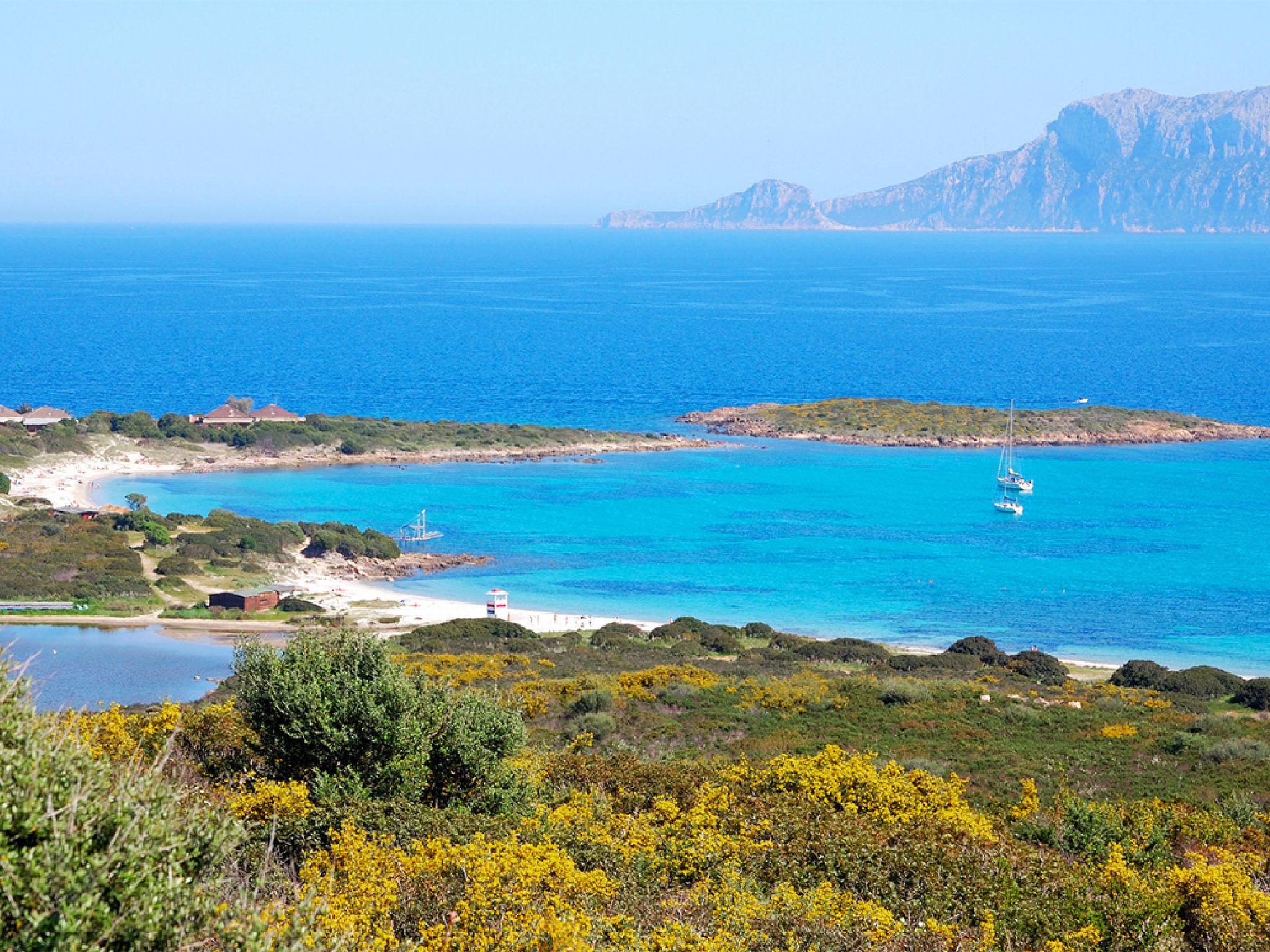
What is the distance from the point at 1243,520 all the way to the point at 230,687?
162 feet

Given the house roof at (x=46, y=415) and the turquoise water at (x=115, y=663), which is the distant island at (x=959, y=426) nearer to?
the house roof at (x=46, y=415)

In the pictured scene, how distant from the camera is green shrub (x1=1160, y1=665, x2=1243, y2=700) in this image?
31125 millimetres

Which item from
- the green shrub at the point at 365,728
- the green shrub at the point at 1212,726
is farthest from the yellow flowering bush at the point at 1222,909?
the green shrub at the point at 1212,726

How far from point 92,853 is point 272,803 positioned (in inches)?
252

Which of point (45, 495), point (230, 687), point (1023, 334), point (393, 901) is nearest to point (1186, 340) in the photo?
point (1023, 334)

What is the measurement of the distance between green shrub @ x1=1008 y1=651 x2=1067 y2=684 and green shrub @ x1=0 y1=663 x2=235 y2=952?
28490mm

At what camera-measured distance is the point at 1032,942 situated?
11.2 metres

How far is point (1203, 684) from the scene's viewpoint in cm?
3147

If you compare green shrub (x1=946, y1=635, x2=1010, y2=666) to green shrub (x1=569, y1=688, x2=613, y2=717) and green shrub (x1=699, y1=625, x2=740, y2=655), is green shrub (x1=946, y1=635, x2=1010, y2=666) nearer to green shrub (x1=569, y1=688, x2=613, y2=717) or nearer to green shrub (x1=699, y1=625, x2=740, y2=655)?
green shrub (x1=699, y1=625, x2=740, y2=655)

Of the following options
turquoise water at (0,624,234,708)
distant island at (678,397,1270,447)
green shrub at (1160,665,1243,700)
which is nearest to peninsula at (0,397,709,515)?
distant island at (678,397,1270,447)

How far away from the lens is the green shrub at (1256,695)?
29.3 meters

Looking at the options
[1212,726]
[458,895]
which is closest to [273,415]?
[1212,726]

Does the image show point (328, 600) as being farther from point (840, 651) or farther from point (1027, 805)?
point (1027, 805)

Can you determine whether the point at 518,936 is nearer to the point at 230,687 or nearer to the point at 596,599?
the point at 230,687
